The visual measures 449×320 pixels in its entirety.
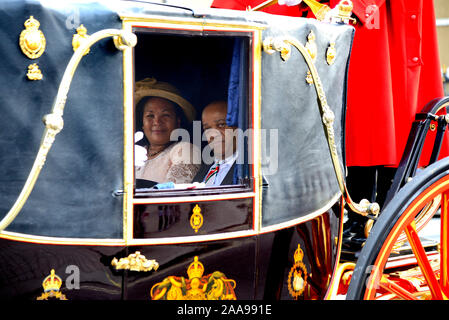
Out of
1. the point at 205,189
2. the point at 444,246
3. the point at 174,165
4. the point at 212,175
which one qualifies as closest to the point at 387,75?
the point at 444,246

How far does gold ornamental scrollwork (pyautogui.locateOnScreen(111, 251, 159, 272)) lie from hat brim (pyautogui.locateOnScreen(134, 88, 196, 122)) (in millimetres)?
988

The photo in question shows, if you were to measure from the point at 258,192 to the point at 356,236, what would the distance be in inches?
40.7

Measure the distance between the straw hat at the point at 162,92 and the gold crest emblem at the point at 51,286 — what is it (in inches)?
41.5

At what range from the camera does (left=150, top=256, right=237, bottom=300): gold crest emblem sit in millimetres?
1485

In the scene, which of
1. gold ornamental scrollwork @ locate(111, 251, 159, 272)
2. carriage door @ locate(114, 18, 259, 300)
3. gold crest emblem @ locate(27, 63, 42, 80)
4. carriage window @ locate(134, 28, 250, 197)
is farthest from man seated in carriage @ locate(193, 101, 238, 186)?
gold crest emblem @ locate(27, 63, 42, 80)

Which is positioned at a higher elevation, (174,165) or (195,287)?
(174,165)

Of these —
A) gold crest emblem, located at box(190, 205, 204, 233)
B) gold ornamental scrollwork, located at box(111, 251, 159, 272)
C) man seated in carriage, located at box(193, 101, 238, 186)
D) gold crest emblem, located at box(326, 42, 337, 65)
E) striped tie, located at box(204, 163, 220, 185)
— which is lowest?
gold ornamental scrollwork, located at box(111, 251, 159, 272)

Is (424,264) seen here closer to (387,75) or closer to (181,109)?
(387,75)

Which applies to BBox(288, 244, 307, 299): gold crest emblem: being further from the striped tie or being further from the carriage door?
the striped tie

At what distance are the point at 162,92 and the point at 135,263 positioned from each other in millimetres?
1045

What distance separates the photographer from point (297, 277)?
1721mm

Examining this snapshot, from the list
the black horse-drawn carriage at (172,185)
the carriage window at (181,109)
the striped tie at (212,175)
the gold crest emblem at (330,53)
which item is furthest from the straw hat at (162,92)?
the gold crest emblem at (330,53)

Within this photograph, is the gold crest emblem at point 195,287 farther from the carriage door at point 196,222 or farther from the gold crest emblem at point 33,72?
the gold crest emblem at point 33,72

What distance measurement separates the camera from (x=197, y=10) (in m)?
1.46
